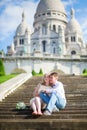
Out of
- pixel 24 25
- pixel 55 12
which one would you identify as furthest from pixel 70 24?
pixel 24 25

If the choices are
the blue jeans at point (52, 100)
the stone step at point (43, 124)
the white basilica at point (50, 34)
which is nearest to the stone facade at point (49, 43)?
the white basilica at point (50, 34)

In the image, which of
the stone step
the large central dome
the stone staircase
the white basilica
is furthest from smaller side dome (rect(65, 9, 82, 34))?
the stone step

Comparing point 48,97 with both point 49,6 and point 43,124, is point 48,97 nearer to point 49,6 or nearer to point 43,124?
point 43,124

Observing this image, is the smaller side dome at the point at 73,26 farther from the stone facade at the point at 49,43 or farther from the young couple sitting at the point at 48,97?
the young couple sitting at the point at 48,97

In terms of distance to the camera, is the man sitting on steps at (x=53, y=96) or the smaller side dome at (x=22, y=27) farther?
the smaller side dome at (x=22, y=27)

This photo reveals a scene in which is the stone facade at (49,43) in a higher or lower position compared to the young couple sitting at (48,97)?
higher

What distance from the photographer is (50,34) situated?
75938mm

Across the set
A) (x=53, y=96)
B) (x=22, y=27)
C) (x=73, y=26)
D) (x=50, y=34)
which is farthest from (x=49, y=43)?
(x=53, y=96)

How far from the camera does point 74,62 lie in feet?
153

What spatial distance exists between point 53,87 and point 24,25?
79.4 m

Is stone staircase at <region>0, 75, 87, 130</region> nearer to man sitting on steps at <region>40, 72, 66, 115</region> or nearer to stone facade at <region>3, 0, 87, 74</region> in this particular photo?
man sitting on steps at <region>40, 72, 66, 115</region>

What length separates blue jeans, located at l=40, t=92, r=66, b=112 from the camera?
748 centimetres

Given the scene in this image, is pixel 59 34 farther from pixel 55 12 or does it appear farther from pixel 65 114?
pixel 65 114

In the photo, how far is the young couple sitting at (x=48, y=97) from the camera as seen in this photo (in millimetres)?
7457
